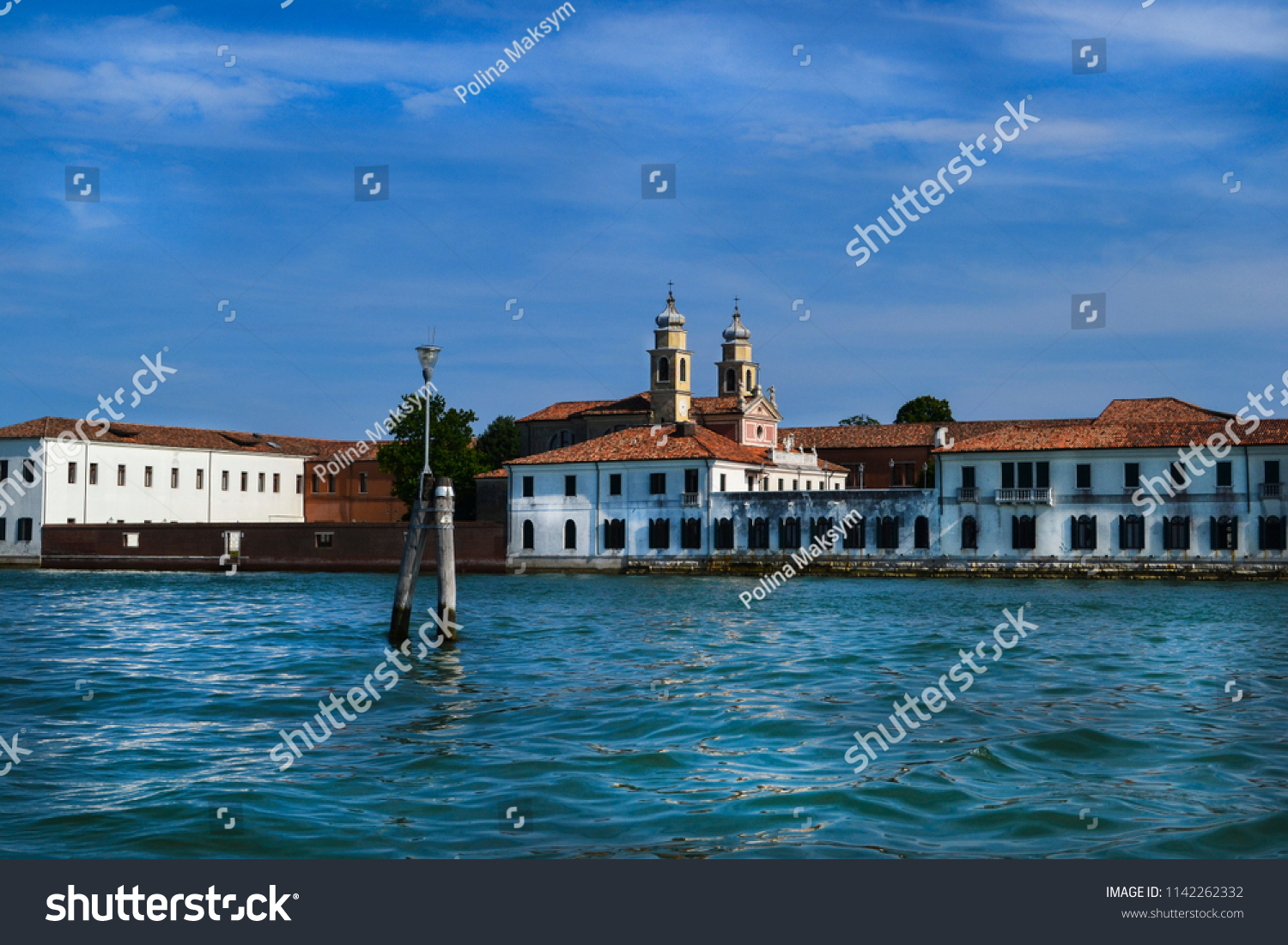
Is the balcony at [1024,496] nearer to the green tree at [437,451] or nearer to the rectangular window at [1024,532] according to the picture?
the rectangular window at [1024,532]

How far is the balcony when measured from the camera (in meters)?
38.6

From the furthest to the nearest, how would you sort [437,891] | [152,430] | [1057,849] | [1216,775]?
[152,430]
[1216,775]
[1057,849]
[437,891]

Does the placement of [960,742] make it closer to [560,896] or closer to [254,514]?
[560,896]

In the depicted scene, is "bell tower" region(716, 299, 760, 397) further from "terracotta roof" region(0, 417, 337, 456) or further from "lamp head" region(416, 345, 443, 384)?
"lamp head" region(416, 345, 443, 384)

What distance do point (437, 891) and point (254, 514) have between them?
58.8 m

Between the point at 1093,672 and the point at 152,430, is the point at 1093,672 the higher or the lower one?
the lower one

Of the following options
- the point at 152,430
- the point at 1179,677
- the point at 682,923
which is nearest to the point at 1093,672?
the point at 1179,677

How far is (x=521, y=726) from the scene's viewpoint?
9.52 m

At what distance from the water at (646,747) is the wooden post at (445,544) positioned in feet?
2.36

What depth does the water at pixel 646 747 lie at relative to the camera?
623 centimetres

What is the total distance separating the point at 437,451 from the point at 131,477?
44.0 ft

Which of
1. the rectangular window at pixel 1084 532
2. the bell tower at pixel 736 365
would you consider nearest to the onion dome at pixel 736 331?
the bell tower at pixel 736 365

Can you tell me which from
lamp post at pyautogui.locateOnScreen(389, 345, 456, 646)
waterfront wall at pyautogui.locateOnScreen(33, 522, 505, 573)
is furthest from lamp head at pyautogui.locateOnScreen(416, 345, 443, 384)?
waterfront wall at pyautogui.locateOnScreen(33, 522, 505, 573)

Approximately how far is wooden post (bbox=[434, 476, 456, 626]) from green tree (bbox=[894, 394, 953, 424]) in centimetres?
5389
